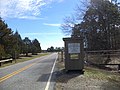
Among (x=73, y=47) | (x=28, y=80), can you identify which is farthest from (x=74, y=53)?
(x=28, y=80)

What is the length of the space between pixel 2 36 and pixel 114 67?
30987mm

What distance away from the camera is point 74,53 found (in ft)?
68.0

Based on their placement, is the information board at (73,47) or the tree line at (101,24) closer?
the information board at (73,47)

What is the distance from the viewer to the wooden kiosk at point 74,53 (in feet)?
67.4

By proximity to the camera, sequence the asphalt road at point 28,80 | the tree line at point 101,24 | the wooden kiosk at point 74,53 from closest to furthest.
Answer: the asphalt road at point 28,80 < the wooden kiosk at point 74,53 < the tree line at point 101,24

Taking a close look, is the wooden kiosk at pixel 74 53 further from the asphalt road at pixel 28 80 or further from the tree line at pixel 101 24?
the tree line at pixel 101 24

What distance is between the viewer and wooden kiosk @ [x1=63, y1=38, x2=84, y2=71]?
67.4 ft

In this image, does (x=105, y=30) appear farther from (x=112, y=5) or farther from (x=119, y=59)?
(x=119, y=59)

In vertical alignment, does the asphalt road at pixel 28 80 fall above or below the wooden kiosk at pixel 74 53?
below

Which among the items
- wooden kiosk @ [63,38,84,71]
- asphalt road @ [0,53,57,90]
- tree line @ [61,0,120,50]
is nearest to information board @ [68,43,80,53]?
wooden kiosk @ [63,38,84,71]

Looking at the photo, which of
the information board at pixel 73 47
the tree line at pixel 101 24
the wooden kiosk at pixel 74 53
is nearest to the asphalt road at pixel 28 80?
the wooden kiosk at pixel 74 53

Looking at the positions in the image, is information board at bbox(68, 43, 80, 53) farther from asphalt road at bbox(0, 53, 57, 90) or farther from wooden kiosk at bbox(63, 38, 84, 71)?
asphalt road at bbox(0, 53, 57, 90)

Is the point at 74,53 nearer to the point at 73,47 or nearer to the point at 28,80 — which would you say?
the point at 73,47

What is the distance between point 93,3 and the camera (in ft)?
160
